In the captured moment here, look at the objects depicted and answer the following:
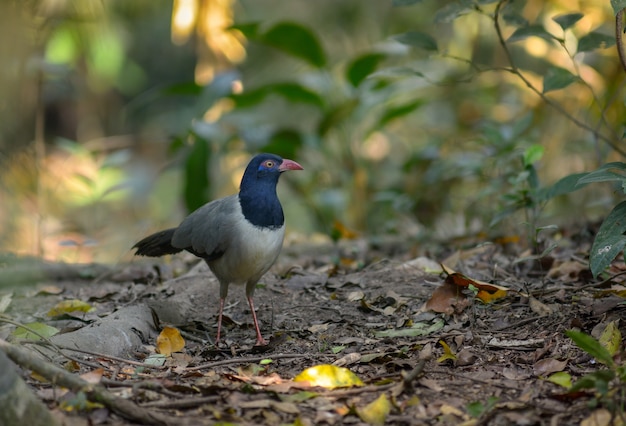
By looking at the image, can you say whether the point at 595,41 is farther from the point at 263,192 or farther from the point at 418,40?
the point at 263,192

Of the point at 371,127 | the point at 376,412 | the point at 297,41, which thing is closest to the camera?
the point at 376,412

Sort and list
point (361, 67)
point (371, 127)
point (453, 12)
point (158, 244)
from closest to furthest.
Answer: point (453, 12)
point (158, 244)
point (361, 67)
point (371, 127)

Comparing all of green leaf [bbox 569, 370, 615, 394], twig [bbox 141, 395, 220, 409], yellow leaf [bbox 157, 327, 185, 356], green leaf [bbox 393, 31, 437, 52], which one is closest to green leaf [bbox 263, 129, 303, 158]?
green leaf [bbox 393, 31, 437, 52]

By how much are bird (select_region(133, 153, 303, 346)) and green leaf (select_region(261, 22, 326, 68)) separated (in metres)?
3.20

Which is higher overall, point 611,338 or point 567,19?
point 567,19

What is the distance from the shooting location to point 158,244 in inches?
204

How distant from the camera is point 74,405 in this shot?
9.74 ft

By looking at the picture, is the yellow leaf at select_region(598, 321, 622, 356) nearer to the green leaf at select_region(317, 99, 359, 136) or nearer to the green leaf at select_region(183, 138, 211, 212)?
the green leaf at select_region(317, 99, 359, 136)

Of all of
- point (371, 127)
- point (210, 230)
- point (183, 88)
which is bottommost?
point (371, 127)

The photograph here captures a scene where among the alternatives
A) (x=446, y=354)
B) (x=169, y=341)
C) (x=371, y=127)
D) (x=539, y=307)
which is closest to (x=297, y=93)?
(x=371, y=127)

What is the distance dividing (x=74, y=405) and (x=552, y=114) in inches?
291

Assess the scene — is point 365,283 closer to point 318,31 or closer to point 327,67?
point 327,67

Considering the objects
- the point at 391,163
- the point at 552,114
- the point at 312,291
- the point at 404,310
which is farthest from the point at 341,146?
the point at 404,310

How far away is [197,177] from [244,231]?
3344mm
